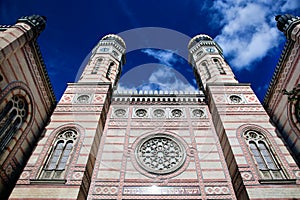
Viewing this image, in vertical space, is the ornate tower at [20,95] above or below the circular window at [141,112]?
below

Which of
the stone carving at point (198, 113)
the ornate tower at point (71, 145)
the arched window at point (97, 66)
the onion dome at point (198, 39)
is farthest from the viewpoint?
the onion dome at point (198, 39)

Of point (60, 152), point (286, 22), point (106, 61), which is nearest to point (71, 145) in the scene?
point (60, 152)

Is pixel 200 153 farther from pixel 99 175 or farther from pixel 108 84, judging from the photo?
pixel 108 84

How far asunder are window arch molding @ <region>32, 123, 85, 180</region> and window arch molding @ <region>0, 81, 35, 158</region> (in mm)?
839

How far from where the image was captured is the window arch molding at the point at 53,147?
751 centimetres

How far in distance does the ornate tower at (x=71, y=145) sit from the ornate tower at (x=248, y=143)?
508 centimetres

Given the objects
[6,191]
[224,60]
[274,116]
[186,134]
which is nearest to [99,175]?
[6,191]

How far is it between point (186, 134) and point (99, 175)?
3.98 meters

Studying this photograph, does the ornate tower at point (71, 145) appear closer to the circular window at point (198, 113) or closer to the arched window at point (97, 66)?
the arched window at point (97, 66)

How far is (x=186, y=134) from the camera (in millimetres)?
9797

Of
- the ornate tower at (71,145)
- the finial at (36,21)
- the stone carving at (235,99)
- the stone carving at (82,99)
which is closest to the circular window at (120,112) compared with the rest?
the ornate tower at (71,145)

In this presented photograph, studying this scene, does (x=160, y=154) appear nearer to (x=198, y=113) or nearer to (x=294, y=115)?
(x=198, y=113)

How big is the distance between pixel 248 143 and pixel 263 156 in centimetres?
66

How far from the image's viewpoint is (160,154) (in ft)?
29.6
